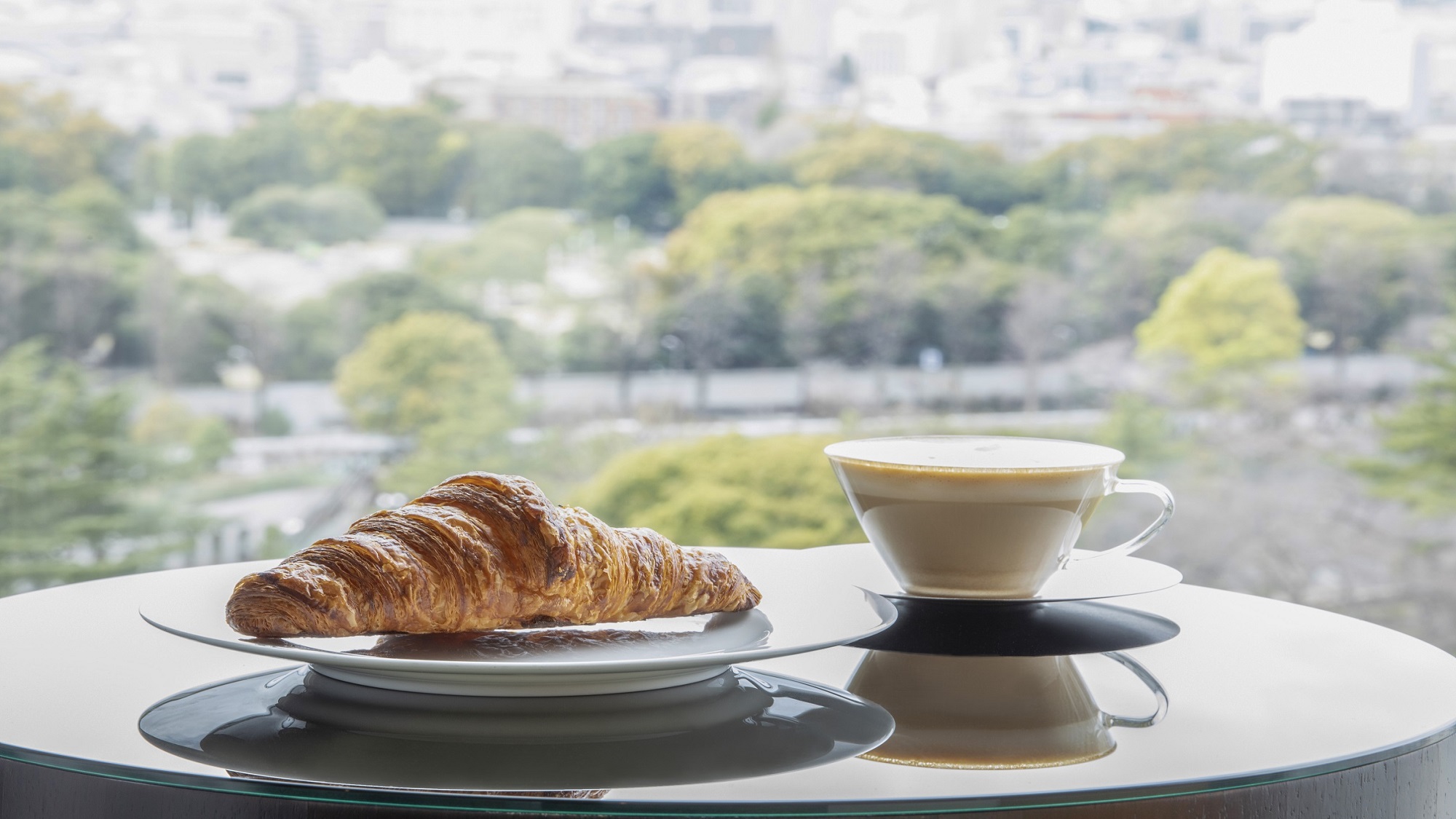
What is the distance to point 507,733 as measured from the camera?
45 centimetres

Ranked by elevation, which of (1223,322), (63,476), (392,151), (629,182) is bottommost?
(63,476)

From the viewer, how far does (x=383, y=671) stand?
Result: 469 mm

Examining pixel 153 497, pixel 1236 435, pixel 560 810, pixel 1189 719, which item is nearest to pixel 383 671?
pixel 560 810

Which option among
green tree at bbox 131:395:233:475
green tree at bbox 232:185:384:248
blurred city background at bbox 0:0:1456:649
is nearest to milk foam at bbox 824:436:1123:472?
blurred city background at bbox 0:0:1456:649

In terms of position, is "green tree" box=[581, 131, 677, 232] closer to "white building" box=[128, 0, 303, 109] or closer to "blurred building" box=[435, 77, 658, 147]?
Answer: "blurred building" box=[435, 77, 658, 147]

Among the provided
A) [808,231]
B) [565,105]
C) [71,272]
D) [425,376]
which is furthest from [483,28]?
[71,272]

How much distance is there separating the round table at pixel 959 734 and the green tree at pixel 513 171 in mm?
4691

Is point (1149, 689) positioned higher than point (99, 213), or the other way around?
point (99, 213)

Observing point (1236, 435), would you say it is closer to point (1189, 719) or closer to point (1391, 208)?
point (1391, 208)

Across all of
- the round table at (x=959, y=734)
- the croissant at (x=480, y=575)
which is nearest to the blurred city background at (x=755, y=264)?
the round table at (x=959, y=734)

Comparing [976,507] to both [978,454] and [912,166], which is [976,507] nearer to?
[978,454]

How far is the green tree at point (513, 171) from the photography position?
17.2 feet

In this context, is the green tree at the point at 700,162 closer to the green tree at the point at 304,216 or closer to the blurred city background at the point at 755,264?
the blurred city background at the point at 755,264

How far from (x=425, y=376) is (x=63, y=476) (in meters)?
1.29
